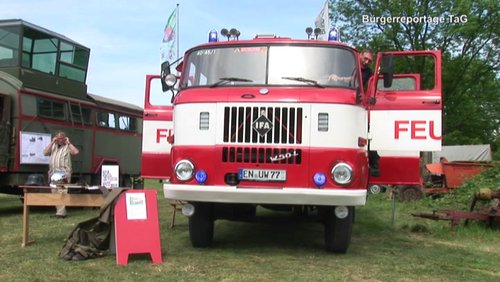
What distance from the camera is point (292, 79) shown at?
6785 millimetres

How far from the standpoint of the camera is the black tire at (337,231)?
22.2 feet

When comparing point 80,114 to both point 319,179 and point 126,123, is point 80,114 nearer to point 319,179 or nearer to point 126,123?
point 126,123

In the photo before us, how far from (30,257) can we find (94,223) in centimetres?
79

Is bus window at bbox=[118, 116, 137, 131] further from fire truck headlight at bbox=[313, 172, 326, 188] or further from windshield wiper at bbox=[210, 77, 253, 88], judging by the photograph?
fire truck headlight at bbox=[313, 172, 326, 188]

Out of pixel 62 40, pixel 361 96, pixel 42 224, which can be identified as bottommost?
pixel 42 224

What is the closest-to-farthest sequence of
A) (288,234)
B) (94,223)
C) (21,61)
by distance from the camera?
(94,223)
(288,234)
(21,61)

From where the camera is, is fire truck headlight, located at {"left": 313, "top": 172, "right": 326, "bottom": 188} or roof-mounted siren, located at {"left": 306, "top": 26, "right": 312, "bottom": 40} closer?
fire truck headlight, located at {"left": 313, "top": 172, "right": 326, "bottom": 188}

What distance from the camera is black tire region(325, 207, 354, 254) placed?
22.2ft

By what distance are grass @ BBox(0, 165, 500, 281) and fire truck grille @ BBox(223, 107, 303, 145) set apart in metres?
1.26

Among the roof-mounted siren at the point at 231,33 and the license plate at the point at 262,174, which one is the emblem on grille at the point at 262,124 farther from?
the roof-mounted siren at the point at 231,33

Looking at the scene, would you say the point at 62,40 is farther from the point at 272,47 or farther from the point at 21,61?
the point at 272,47

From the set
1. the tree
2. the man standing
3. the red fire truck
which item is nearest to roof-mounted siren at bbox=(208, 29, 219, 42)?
the red fire truck

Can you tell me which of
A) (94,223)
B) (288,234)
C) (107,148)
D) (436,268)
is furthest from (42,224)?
(436,268)

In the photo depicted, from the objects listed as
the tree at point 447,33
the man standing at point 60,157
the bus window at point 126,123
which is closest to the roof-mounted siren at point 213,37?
the man standing at point 60,157
